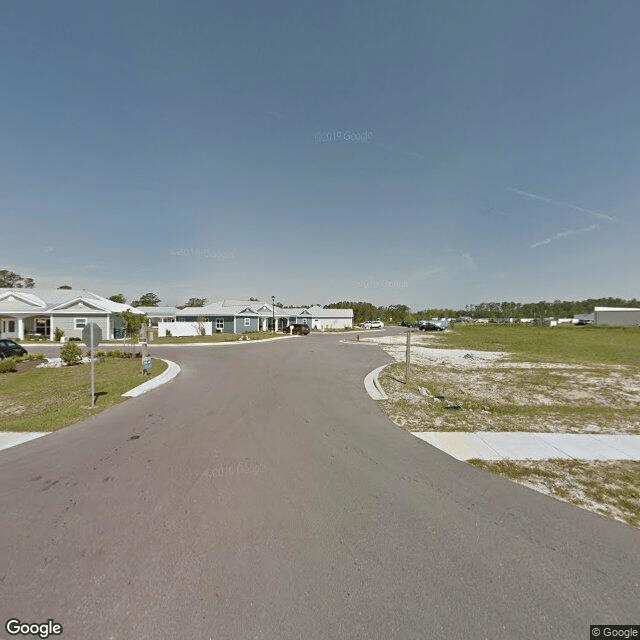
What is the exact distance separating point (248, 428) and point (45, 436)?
432cm

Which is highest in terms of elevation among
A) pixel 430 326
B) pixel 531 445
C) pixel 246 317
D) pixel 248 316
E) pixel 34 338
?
pixel 248 316

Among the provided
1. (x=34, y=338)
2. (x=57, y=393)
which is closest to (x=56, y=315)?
(x=34, y=338)

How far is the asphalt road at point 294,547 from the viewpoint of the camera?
2.29 metres

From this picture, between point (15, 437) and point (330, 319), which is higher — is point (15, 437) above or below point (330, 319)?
below

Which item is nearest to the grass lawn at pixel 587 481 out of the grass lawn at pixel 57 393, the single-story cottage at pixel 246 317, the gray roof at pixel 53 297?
the grass lawn at pixel 57 393

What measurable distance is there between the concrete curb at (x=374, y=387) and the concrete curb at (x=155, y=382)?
25.2ft

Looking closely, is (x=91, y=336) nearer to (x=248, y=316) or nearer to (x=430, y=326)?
(x=248, y=316)

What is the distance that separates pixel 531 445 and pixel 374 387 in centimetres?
518

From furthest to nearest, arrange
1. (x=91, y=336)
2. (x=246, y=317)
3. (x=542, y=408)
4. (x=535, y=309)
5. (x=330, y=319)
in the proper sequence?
(x=535, y=309) < (x=330, y=319) < (x=246, y=317) < (x=91, y=336) < (x=542, y=408)

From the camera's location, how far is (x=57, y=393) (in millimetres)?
10070

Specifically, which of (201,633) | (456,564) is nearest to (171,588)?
(201,633)

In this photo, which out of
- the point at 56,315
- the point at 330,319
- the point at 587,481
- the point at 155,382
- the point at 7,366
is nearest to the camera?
the point at 587,481

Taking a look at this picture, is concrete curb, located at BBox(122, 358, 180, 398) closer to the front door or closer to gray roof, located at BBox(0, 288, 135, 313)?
gray roof, located at BBox(0, 288, 135, 313)

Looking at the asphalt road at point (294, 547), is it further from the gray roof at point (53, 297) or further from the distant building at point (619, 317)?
the distant building at point (619, 317)
